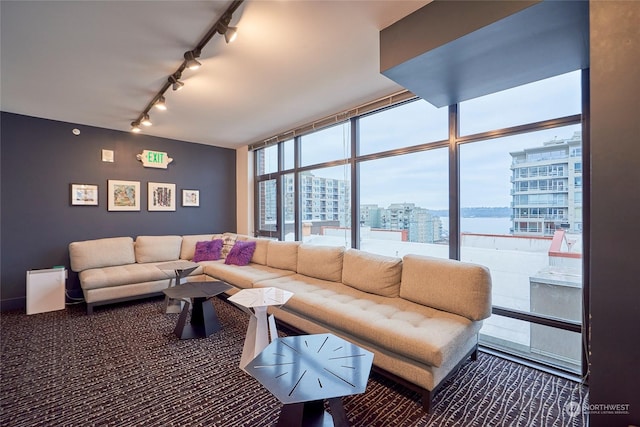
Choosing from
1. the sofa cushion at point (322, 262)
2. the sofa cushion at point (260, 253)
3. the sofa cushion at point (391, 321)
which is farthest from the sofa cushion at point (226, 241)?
A: the sofa cushion at point (391, 321)

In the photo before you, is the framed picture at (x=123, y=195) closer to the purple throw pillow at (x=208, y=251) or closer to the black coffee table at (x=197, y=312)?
the purple throw pillow at (x=208, y=251)

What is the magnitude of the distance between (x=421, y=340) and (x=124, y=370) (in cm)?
229

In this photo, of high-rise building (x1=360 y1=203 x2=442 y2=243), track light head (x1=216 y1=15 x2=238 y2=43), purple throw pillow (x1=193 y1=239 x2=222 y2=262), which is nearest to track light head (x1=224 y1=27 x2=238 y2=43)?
track light head (x1=216 y1=15 x2=238 y2=43)

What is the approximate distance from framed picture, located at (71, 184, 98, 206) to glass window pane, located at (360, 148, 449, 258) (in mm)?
4097

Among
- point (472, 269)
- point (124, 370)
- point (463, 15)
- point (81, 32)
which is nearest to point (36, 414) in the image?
point (124, 370)

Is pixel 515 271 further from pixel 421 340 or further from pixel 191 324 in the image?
pixel 191 324

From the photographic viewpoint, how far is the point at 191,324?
2.96m

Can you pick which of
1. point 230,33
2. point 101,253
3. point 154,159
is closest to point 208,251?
point 101,253

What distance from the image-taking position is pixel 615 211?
4.12 feet

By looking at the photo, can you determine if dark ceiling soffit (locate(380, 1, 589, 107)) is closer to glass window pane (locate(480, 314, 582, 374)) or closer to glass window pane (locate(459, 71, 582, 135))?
glass window pane (locate(459, 71, 582, 135))

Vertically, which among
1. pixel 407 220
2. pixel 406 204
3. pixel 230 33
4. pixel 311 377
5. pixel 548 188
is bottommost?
pixel 311 377

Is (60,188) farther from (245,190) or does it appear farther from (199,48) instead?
(199,48)

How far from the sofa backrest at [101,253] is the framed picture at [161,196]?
0.72 m

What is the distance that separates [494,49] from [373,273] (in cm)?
203
